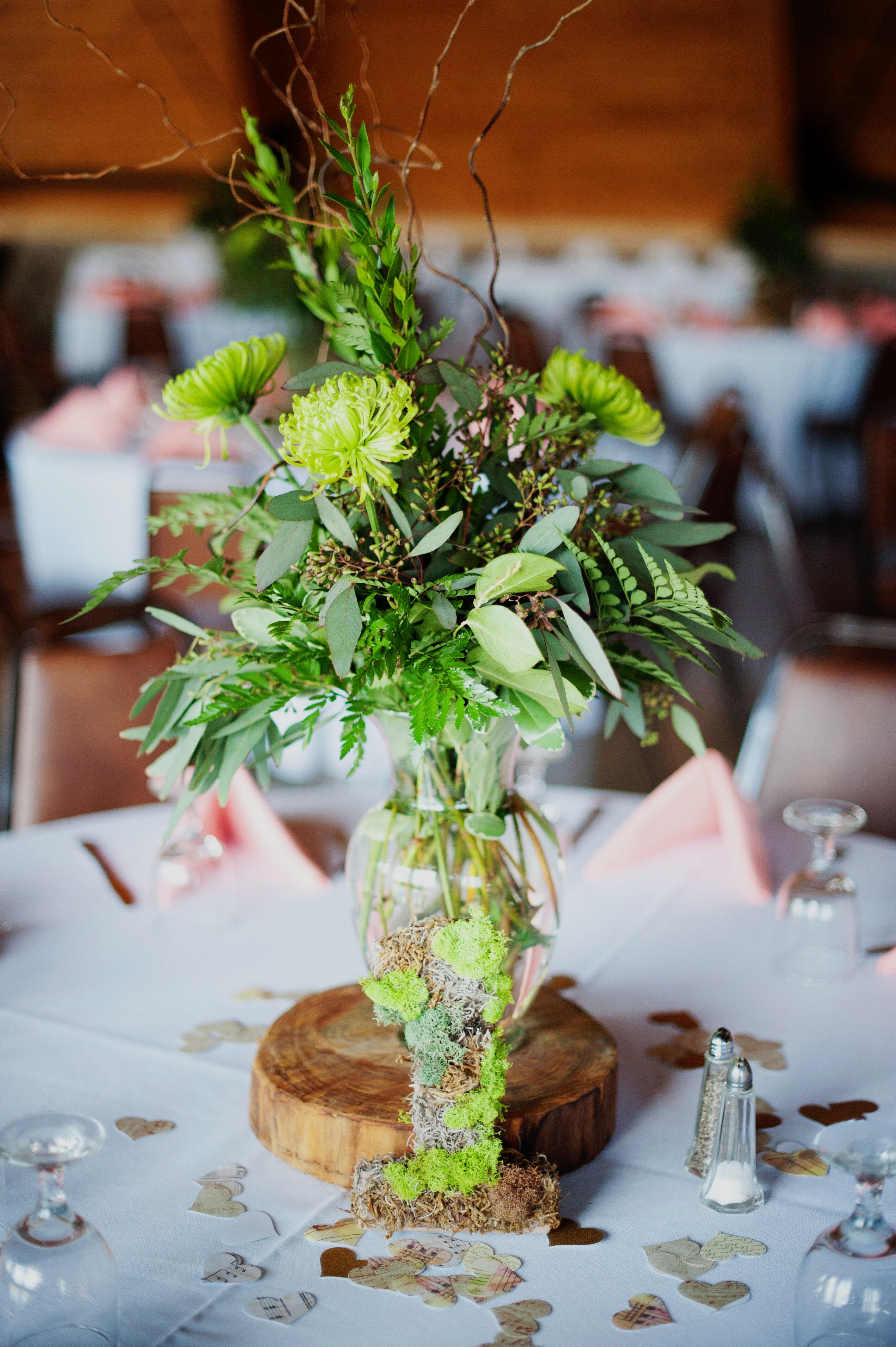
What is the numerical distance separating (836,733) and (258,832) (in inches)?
38.7

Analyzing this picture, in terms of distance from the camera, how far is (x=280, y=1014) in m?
1.24

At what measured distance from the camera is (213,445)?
354 cm

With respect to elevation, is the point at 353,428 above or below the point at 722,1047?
above

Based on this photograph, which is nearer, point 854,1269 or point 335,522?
point 854,1269

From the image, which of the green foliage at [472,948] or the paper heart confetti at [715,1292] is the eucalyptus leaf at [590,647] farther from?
the paper heart confetti at [715,1292]

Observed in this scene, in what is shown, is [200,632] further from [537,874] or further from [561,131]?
[561,131]

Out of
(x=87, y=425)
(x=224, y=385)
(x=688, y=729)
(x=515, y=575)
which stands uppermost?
(x=87, y=425)

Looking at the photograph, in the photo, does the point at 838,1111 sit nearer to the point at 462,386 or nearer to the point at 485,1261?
the point at 485,1261

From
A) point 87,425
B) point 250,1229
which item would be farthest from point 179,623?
point 87,425

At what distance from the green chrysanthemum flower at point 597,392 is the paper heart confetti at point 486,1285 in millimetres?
672

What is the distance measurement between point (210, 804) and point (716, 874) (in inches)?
26.5

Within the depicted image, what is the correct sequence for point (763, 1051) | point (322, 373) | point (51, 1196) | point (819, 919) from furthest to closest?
point (819, 919)
point (763, 1051)
point (322, 373)
point (51, 1196)

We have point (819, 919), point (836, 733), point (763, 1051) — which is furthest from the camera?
point (836, 733)

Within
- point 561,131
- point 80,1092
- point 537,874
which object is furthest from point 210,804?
point 561,131
